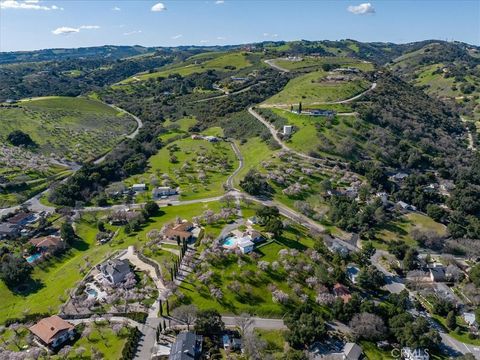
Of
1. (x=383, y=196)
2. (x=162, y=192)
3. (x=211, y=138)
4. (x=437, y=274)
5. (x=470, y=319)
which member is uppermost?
(x=211, y=138)

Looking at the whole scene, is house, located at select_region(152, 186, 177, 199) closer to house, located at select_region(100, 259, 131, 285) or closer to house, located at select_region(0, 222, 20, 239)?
house, located at select_region(0, 222, 20, 239)

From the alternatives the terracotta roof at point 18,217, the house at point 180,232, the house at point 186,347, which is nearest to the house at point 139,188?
the terracotta roof at point 18,217

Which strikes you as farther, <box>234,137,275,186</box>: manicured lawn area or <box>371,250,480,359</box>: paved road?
<box>234,137,275,186</box>: manicured lawn area

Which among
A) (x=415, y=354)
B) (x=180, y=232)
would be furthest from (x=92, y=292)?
(x=415, y=354)

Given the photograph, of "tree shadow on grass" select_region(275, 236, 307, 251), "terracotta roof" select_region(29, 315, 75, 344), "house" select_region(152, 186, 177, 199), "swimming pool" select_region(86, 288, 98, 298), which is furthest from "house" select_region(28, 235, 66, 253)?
"tree shadow on grass" select_region(275, 236, 307, 251)

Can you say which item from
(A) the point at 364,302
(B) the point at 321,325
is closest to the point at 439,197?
(A) the point at 364,302

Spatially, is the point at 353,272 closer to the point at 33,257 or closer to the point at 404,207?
the point at 404,207

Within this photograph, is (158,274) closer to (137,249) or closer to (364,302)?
(137,249)
